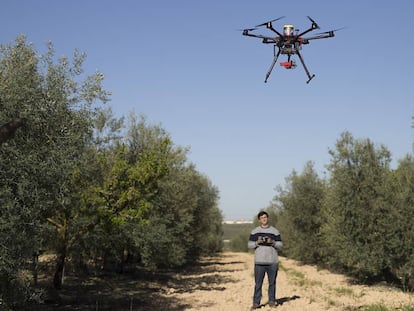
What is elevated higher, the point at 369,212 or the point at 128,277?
the point at 369,212

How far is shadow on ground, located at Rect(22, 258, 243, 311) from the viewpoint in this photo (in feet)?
50.2

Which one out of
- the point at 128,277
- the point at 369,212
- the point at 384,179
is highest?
the point at 384,179

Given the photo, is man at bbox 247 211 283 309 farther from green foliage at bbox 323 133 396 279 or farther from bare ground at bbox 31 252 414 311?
green foliage at bbox 323 133 396 279

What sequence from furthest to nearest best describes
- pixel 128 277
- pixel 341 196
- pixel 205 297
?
pixel 128 277 < pixel 341 196 < pixel 205 297

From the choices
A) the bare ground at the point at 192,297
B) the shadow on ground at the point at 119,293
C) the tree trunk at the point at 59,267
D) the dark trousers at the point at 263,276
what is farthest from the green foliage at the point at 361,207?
the tree trunk at the point at 59,267

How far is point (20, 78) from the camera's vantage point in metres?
10.3

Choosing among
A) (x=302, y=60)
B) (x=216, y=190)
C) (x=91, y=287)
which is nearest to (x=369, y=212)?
(x=302, y=60)

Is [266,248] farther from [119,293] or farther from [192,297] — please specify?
[119,293]

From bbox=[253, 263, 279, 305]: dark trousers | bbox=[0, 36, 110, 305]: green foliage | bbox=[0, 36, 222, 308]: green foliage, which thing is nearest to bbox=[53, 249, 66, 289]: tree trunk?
bbox=[0, 36, 222, 308]: green foliage

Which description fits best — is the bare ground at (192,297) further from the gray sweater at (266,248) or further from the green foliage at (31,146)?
the green foliage at (31,146)

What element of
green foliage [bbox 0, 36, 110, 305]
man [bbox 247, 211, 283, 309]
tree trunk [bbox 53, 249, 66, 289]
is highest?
green foliage [bbox 0, 36, 110, 305]

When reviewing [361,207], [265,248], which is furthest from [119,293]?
[361,207]

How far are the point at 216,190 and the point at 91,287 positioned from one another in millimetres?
30669

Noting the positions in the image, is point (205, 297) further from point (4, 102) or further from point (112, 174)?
point (4, 102)
